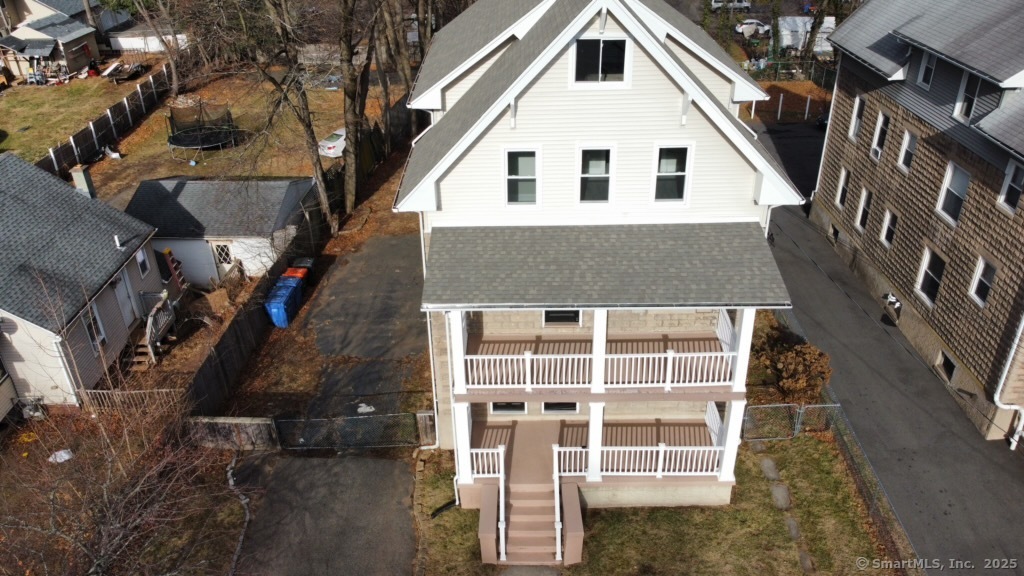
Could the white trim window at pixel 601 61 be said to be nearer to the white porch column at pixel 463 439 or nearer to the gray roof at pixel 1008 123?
the white porch column at pixel 463 439

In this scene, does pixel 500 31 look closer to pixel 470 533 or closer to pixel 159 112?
pixel 470 533

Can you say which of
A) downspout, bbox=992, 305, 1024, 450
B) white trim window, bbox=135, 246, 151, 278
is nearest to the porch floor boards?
downspout, bbox=992, 305, 1024, 450

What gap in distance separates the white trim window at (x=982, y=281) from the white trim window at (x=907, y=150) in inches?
224

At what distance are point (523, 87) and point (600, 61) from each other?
1861 millimetres

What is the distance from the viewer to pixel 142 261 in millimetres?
27109

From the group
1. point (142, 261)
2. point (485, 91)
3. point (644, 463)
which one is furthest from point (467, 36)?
point (644, 463)

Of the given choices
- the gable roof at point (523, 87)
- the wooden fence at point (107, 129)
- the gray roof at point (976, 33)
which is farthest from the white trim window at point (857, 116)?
the wooden fence at point (107, 129)

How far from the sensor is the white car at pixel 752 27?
64.0 m

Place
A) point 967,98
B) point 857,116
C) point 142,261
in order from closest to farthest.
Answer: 1. point 967,98
2. point 142,261
3. point 857,116

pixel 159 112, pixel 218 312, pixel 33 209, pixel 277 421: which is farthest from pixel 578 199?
pixel 159 112

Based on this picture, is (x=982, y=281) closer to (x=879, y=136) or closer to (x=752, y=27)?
(x=879, y=136)

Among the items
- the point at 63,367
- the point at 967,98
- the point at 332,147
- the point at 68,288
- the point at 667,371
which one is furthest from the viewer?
the point at 332,147

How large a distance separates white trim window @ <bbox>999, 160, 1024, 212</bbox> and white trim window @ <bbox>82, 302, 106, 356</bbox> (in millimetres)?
28539

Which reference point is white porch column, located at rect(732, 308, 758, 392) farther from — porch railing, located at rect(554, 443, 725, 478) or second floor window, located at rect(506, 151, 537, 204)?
second floor window, located at rect(506, 151, 537, 204)
